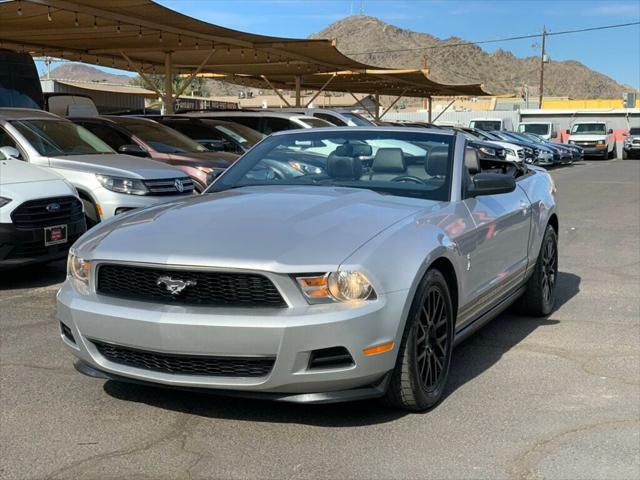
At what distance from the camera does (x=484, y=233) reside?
16.0 feet

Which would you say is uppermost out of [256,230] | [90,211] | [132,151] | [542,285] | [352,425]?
[132,151]

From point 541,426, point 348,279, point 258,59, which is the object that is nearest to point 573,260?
point 541,426

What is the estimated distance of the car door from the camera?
4738 millimetres

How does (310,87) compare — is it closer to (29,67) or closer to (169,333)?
(29,67)

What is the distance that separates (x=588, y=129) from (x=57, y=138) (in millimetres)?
34663

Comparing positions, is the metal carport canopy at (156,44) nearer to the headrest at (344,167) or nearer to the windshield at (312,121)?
the windshield at (312,121)

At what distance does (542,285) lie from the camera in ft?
20.8

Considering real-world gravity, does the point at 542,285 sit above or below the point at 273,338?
below

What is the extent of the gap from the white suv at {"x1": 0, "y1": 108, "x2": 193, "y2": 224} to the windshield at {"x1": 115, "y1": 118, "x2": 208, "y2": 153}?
2.09m

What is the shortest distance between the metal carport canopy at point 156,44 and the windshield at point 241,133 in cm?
245

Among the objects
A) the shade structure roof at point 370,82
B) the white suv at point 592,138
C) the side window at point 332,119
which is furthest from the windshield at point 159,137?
the white suv at point 592,138

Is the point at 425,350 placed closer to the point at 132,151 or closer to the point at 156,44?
the point at 132,151

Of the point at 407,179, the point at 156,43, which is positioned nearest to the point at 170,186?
the point at 407,179

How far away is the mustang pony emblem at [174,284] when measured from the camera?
3646 millimetres
